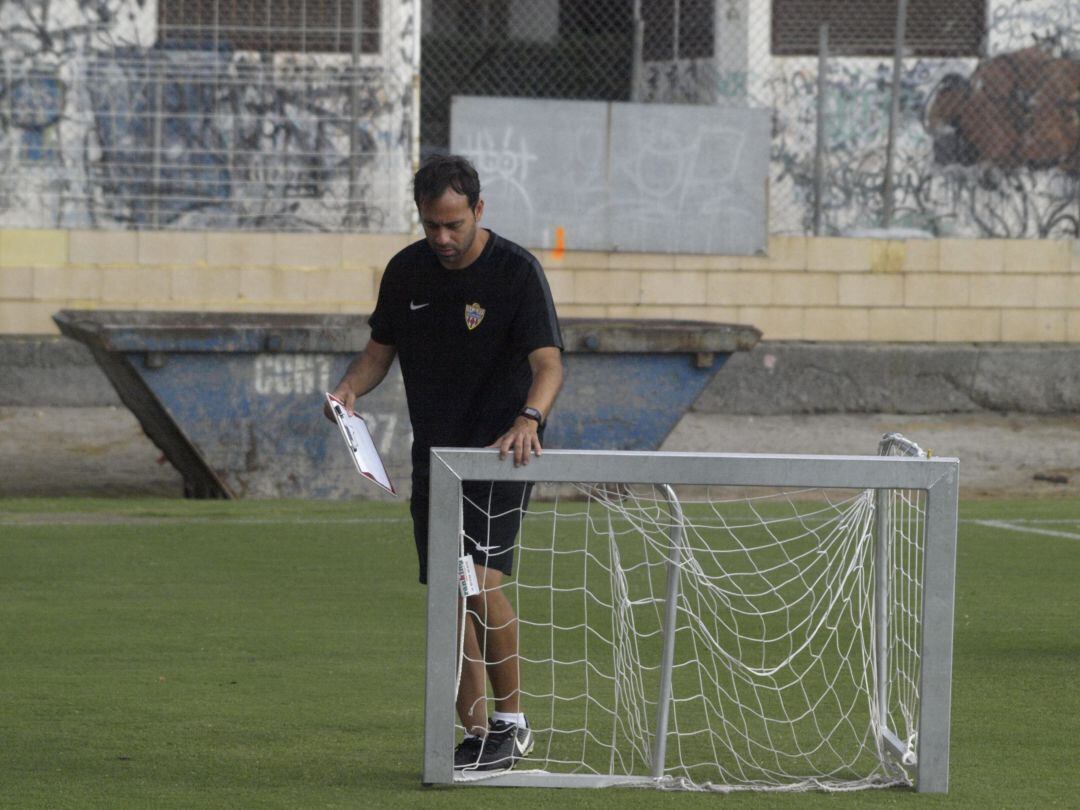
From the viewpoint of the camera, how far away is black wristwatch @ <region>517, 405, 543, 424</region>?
4.81 meters

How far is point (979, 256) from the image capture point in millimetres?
16594

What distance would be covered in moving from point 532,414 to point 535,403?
63 millimetres

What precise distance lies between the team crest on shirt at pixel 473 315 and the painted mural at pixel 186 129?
10927mm

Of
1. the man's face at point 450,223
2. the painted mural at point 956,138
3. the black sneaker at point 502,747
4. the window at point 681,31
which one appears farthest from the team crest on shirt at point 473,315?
the window at point 681,31

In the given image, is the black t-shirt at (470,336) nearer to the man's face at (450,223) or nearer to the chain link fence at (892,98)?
the man's face at (450,223)

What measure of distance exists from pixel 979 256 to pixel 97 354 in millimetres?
8757

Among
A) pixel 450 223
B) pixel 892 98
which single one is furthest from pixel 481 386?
pixel 892 98

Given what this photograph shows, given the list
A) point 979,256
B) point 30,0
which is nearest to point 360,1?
point 30,0

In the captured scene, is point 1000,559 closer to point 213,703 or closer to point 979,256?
point 213,703

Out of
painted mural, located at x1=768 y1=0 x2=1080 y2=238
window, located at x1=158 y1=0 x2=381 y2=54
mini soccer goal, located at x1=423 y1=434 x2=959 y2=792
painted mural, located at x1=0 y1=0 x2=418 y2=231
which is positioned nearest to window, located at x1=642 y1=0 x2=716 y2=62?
painted mural, located at x1=768 y1=0 x2=1080 y2=238

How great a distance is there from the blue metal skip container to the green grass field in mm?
624

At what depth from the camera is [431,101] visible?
1734 cm

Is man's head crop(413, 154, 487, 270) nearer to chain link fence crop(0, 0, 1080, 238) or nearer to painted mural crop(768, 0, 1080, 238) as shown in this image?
chain link fence crop(0, 0, 1080, 238)

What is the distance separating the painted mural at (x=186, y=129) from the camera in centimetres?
1555
